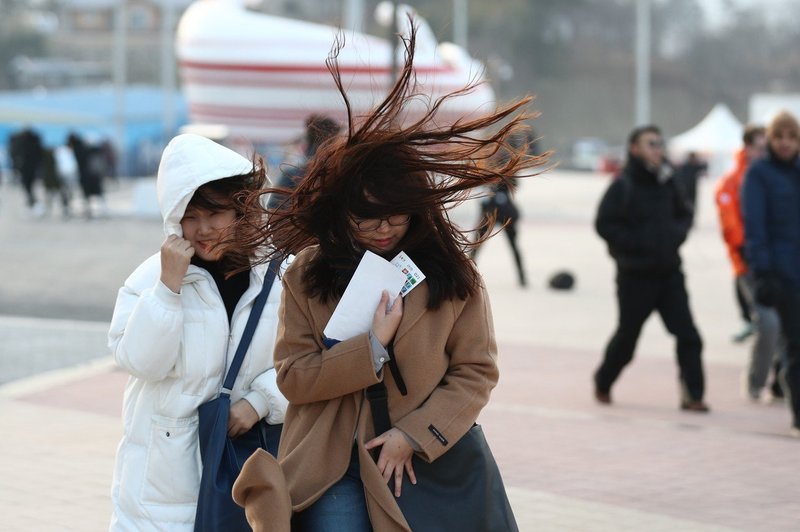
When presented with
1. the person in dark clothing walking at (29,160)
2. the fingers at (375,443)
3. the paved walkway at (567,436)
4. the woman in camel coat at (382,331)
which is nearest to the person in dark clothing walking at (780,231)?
the paved walkway at (567,436)

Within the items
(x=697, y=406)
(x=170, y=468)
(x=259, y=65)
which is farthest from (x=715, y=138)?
(x=170, y=468)

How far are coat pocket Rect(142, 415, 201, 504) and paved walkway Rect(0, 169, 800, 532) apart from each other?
2.05 m

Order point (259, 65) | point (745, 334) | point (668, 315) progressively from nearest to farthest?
1. point (668, 315)
2. point (745, 334)
3. point (259, 65)

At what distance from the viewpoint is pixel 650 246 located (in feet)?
27.8

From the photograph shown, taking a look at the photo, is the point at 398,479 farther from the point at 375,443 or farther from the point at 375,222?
the point at 375,222

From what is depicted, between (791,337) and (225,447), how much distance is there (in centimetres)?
476

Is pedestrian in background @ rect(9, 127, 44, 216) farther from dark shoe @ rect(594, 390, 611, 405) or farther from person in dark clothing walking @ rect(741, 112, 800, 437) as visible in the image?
person in dark clothing walking @ rect(741, 112, 800, 437)

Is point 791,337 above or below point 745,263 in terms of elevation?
below

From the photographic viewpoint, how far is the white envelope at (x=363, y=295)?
131 inches

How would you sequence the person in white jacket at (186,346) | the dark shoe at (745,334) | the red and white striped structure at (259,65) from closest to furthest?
the person in white jacket at (186,346) < the dark shoe at (745,334) < the red and white striped structure at (259,65)

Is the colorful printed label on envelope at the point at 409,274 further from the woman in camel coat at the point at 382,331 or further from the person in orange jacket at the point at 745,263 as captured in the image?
the person in orange jacket at the point at 745,263

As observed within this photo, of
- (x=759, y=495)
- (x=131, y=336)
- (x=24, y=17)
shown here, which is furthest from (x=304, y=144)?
(x=24, y=17)

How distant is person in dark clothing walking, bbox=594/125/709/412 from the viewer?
852 centimetres

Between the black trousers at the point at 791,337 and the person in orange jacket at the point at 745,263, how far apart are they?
768mm
